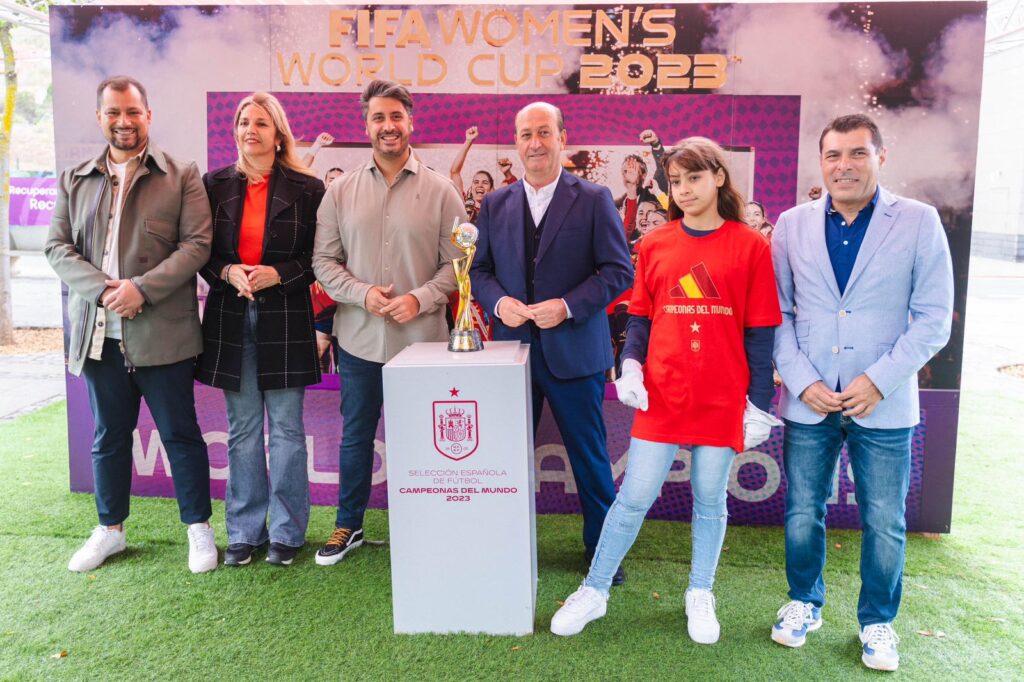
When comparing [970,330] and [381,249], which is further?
[970,330]

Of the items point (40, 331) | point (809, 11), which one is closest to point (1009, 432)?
point (809, 11)

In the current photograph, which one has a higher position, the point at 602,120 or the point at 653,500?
the point at 602,120

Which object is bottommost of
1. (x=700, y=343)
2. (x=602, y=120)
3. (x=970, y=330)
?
(x=970, y=330)

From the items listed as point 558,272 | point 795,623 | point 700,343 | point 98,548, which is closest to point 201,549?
point 98,548

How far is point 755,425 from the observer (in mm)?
2539

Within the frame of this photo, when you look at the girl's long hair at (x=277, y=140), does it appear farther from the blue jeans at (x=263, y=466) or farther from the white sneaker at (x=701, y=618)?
the white sneaker at (x=701, y=618)

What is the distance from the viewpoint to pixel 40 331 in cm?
898

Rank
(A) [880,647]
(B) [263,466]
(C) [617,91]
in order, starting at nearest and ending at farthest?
(A) [880,647] < (B) [263,466] < (C) [617,91]

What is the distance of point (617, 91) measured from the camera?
12.2ft

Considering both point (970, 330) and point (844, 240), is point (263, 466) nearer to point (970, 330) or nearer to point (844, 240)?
point (844, 240)

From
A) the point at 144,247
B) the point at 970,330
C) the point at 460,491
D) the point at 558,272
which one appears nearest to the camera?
the point at 460,491

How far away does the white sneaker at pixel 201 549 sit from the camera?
325 cm

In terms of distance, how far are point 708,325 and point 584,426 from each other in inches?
28.5

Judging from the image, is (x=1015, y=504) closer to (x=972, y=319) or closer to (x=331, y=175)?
(x=331, y=175)
